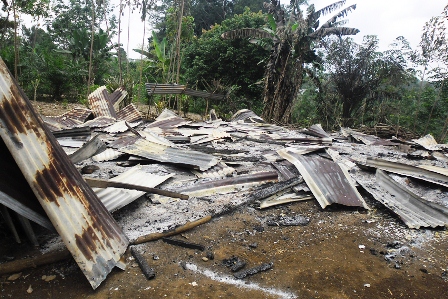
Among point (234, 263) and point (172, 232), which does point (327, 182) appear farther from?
point (172, 232)

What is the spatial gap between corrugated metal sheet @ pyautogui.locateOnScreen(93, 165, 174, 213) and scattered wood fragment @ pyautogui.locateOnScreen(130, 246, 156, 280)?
1.74 ft

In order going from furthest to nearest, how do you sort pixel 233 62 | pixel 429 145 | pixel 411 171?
1. pixel 233 62
2. pixel 429 145
3. pixel 411 171

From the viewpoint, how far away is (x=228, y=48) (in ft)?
50.1

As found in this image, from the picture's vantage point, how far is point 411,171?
3926 mm

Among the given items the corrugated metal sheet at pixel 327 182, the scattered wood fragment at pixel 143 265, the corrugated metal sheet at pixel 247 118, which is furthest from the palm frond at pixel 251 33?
the scattered wood fragment at pixel 143 265

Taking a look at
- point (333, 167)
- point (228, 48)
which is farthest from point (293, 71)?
point (333, 167)

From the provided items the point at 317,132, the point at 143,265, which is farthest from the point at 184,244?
the point at 317,132

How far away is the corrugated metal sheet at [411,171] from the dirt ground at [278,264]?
127 cm

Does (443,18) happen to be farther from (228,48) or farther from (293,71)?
(228,48)

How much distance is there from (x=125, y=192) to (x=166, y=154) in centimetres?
139

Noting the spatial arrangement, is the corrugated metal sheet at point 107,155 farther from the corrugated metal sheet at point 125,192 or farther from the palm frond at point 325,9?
the palm frond at point 325,9

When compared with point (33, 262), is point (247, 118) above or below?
above

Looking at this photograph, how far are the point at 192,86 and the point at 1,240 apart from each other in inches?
608

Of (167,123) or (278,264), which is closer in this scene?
(278,264)
